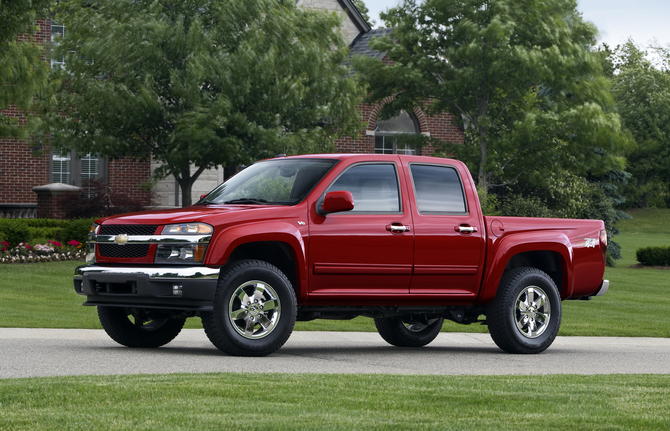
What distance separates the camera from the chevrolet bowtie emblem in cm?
969

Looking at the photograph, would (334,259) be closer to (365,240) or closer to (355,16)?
(365,240)

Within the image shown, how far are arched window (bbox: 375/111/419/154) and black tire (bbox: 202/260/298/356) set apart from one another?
80.3 ft

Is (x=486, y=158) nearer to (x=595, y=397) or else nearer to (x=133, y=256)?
(x=133, y=256)

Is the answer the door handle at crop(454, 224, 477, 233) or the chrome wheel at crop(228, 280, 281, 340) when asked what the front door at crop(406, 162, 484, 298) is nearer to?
the door handle at crop(454, 224, 477, 233)

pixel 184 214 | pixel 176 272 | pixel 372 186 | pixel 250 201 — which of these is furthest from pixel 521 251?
pixel 176 272

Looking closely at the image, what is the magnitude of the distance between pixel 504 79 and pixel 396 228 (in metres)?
19.7

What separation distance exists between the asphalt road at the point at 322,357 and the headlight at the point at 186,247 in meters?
0.95

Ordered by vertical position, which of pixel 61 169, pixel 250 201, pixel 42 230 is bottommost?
pixel 42 230

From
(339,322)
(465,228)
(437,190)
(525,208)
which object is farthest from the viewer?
(525,208)

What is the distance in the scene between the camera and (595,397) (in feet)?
23.2

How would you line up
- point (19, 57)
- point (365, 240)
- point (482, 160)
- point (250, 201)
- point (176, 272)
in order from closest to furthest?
point (176, 272) → point (365, 240) → point (250, 201) → point (19, 57) → point (482, 160)

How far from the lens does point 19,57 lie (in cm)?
1966

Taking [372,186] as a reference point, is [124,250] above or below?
below

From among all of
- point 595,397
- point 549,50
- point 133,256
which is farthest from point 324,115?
point 595,397
